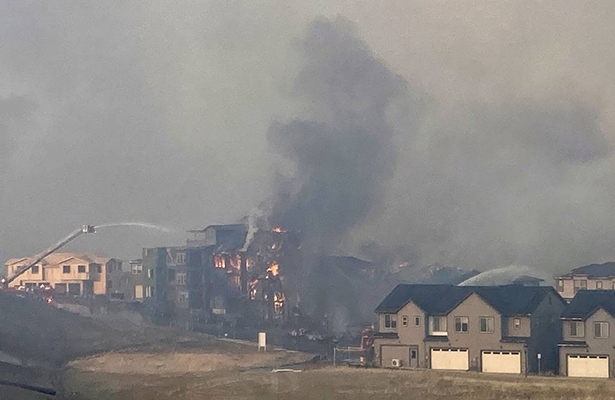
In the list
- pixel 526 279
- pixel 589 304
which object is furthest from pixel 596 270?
pixel 589 304

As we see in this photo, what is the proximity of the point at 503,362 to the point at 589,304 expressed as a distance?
21.2ft

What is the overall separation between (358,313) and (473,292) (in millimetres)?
40993

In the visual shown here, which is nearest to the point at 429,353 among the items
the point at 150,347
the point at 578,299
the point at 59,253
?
the point at 578,299

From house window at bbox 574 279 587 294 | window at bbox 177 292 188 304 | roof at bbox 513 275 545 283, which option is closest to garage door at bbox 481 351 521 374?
roof at bbox 513 275 545 283

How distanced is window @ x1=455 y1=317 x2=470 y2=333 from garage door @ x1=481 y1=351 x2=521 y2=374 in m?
2.53

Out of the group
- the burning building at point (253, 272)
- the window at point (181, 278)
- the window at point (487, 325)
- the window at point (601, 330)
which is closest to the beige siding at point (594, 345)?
the window at point (601, 330)

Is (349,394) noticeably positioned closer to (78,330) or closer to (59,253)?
(78,330)

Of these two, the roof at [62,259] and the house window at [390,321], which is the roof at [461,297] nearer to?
the house window at [390,321]

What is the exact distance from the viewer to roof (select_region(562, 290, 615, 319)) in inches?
2414

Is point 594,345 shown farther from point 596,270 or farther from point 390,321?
point 596,270

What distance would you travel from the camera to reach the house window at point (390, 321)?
220 ft

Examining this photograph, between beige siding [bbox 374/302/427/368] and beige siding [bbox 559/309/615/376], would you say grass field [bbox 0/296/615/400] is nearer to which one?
beige siding [bbox 559/309/615/376]

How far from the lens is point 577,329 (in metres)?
61.8

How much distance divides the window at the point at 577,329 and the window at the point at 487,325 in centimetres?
468
